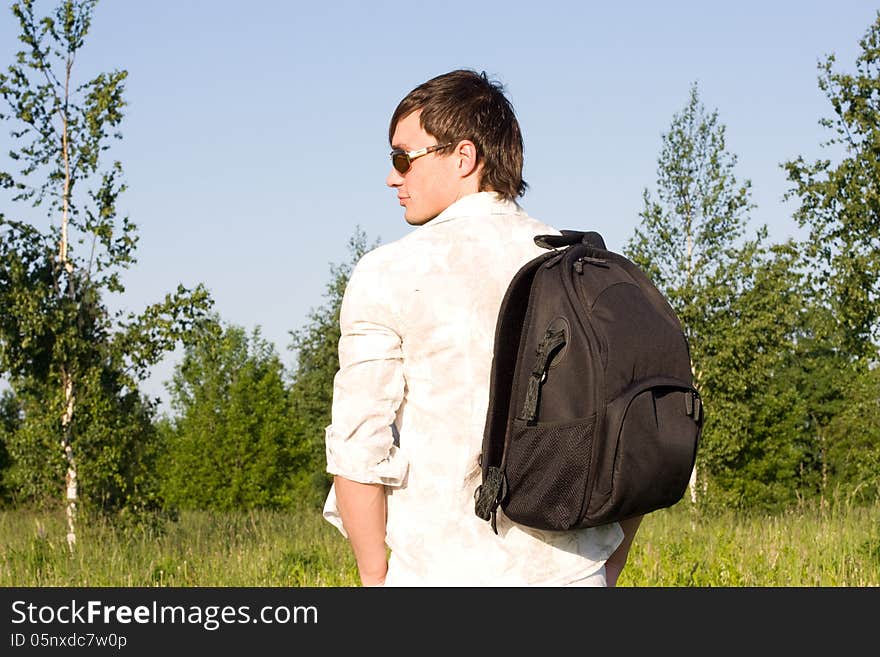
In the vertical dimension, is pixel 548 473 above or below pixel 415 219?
below

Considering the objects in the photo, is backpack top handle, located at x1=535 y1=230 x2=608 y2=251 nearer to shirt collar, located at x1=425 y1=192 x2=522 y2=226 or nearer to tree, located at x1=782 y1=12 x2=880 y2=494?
shirt collar, located at x1=425 y1=192 x2=522 y2=226

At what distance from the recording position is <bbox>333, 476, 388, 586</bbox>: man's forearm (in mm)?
2320

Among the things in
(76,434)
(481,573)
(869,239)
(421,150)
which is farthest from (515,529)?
(869,239)

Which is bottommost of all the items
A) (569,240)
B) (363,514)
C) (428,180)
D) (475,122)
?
(363,514)

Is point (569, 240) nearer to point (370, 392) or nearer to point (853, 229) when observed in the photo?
point (370, 392)

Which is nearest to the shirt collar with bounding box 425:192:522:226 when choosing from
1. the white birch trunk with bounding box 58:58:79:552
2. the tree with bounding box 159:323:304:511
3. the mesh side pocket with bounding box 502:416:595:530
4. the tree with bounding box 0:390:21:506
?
the mesh side pocket with bounding box 502:416:595:530

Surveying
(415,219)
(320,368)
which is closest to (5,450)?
(320,368)

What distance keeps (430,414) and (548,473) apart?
0.98 ft

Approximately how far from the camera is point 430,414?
2305mm

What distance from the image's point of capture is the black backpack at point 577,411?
220cm

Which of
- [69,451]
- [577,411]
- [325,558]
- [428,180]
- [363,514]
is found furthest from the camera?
[69,451]

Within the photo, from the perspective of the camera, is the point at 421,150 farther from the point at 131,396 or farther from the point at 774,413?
the point at 774,413

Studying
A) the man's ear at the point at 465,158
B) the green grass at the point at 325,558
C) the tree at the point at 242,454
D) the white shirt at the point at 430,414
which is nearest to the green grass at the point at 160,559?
the green grass at the point at 325,558
